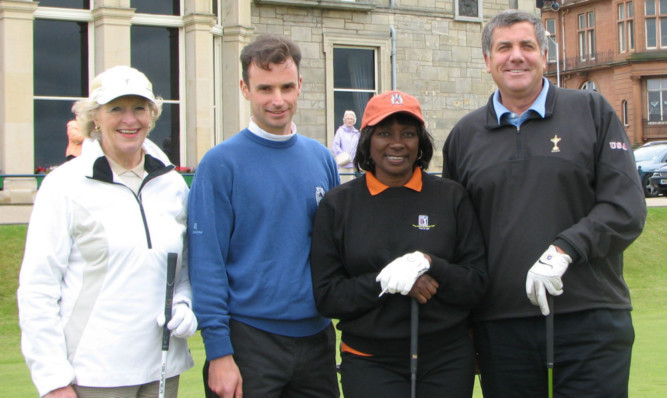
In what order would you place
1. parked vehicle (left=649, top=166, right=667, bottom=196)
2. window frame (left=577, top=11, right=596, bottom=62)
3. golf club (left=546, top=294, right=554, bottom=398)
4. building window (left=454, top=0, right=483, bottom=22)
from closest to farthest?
golf club (left=546, top=294, right=554, bottom=398), building window (left=454, top=0, right=483, bottom=22), parked vehicle (left=649, top=166, right=667, bottom=196), window frame (left=577, top=11, right=596, bottom=62)

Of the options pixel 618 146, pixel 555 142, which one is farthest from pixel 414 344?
pixel 618 146

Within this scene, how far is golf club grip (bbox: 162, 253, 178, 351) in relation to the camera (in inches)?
139

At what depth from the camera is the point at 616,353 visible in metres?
3.62

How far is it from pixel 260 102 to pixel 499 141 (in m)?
1.11

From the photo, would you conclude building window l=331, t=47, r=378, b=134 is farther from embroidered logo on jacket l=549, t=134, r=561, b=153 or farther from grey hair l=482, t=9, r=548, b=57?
embroidered logo on jacket l=549, t=134, r=561, b=153

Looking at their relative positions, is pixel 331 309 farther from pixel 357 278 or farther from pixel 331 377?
pixel 331 377

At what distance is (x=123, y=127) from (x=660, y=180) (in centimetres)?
2100

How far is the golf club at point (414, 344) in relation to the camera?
3.46 m

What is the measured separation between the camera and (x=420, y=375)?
11.7 feet

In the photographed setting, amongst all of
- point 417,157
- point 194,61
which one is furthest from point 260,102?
point 194,61

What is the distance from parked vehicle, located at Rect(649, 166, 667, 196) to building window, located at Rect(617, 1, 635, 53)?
28.9 m

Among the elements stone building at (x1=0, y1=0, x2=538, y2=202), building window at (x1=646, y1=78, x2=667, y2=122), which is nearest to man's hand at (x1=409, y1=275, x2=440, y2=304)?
stone building at (x1=0, y1=0, x2=538, y2=202)

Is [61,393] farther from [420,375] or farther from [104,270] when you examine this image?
[420,375]

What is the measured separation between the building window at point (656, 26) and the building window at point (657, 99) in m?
2.15
